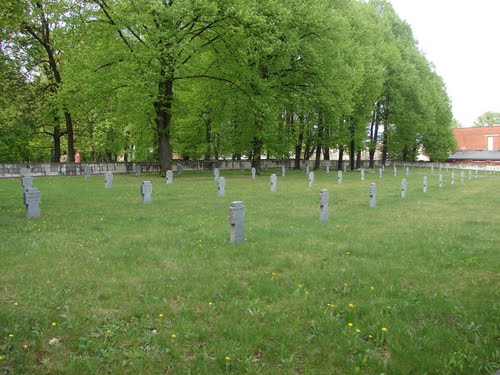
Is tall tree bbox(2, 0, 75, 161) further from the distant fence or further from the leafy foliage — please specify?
the distant fence

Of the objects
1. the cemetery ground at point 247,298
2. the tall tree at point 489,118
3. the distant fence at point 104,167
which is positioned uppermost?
the tall tree at point 489,118

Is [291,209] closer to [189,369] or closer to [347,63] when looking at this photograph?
[189,369]

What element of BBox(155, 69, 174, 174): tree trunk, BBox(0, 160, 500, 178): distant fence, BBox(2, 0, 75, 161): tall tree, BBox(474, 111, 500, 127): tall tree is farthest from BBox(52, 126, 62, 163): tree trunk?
BBox(474, 111, 500, 127): tall tree

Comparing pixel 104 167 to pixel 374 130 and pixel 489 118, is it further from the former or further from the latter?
pixel 489 118

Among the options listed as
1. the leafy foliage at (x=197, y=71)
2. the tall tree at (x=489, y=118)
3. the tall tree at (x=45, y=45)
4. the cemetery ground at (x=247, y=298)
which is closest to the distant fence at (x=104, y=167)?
the leafy foliage at (x=197, y=71)

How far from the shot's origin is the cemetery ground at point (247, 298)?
388 cm

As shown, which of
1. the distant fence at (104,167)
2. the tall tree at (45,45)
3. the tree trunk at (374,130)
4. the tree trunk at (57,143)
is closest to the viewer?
the tall tree at (45,45)

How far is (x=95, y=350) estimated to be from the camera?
3979 millimetres

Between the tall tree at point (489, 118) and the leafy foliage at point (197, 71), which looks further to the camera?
the tall tree at point (489, 118)

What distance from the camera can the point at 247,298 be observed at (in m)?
5.39

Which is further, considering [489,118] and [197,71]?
[489,118]

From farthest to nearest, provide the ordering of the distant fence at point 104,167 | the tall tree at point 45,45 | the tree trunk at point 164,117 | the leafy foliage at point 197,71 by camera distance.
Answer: the distant fence at point 104,167 → the tree trunk at point 164,117 → the tall tree at point 45,45 → the leafy foliage at point 197,71

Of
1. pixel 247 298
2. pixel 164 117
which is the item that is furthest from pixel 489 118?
pixel 247 298

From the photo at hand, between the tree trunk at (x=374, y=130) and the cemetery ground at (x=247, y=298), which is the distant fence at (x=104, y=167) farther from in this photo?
the cemetery ground at (x=247, y=298)
